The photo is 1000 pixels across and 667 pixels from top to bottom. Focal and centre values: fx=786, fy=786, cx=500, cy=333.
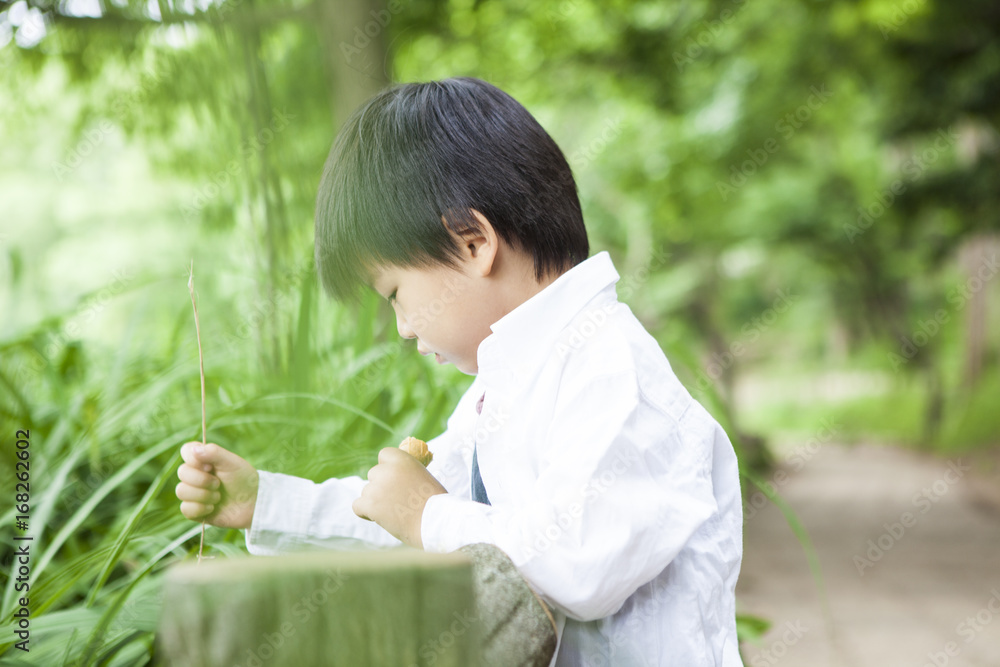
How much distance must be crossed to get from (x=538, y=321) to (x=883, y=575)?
160 inches

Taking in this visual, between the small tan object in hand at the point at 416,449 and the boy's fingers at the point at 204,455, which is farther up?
the boy's fingers at the point at 204,455

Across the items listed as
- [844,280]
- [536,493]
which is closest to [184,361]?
[536,493]

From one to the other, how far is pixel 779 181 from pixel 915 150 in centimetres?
190

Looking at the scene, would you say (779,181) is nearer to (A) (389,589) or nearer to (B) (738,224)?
(B) (738,224)

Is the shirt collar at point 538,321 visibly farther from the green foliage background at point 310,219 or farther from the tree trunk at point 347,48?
the tree trunk at point 347,48

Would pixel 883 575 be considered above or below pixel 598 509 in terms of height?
below

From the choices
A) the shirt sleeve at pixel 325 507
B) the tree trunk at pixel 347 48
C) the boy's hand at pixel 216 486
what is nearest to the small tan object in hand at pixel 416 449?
the shirt sleeve at pixel 325 507

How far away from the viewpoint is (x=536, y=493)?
83 centimetres

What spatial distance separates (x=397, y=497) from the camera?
36.2 inches

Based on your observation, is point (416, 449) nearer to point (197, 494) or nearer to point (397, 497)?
point (397, 497)

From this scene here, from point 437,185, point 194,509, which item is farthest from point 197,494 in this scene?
point 437,185

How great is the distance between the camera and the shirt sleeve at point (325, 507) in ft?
3.56

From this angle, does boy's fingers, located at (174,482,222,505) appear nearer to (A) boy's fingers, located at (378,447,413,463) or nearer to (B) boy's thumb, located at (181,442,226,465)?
(B) boy's thumb, located at (181,442,226,465)

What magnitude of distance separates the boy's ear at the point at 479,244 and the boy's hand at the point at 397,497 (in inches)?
10.4
